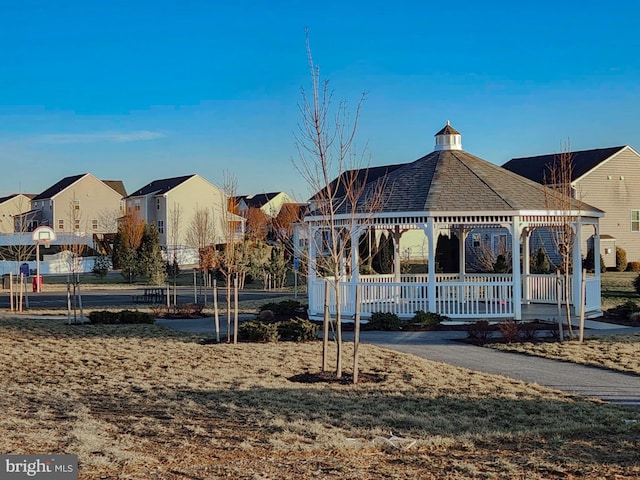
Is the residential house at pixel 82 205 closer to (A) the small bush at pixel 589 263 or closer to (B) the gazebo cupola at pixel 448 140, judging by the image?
(A) the small bush at pixel 589 263

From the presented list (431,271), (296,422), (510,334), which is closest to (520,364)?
(510,334)

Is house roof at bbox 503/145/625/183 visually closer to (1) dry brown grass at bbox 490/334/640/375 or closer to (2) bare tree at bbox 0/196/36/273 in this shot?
(1) dry brown grass at bbox 490/334/640/375

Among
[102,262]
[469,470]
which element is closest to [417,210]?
[469,470]

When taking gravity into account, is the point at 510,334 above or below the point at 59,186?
below

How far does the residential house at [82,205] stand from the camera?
2746 inches

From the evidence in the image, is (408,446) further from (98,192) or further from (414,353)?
(98,192)

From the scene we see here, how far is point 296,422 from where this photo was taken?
28.2 feet

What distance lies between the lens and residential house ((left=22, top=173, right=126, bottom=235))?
2746 inches

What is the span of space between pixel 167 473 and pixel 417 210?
1390 centimetres

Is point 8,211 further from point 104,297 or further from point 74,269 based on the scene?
point 74,269

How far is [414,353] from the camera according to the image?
14.6 m

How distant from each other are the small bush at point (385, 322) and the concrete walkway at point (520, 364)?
0.47 metres

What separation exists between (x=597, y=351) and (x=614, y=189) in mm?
33511

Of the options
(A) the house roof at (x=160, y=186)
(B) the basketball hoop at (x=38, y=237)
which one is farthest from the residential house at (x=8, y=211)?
(B) the basketball hoop at (x=38, y=237)
